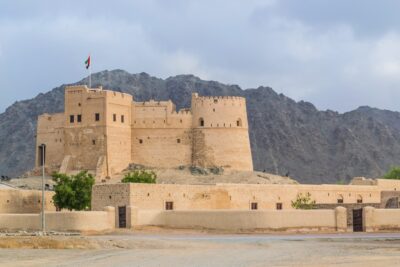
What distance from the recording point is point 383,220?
136 ft

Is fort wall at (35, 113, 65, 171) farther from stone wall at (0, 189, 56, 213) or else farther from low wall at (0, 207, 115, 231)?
low wall at (0, 207, 115, 231)

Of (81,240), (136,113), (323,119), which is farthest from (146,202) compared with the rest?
(323,119)

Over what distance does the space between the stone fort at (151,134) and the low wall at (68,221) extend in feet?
94.3

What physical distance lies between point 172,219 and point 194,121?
109 ft

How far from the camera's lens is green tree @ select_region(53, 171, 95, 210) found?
5488 centimetres

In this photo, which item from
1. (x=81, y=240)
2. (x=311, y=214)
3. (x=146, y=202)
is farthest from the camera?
(x=146, y=202)

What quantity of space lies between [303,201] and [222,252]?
29.2 meters

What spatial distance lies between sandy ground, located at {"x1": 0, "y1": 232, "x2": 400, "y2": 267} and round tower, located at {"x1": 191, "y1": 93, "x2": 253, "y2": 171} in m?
36.9

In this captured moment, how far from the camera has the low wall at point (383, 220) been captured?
4144cm

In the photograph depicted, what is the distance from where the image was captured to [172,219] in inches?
1690

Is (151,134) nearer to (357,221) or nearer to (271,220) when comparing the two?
(271,220)

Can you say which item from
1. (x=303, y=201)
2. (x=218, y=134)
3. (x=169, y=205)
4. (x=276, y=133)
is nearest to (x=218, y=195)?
(x=303, y=201)

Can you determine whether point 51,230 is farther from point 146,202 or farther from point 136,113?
point 136,113

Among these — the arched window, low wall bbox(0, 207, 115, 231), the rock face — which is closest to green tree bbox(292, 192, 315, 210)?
the arched window
